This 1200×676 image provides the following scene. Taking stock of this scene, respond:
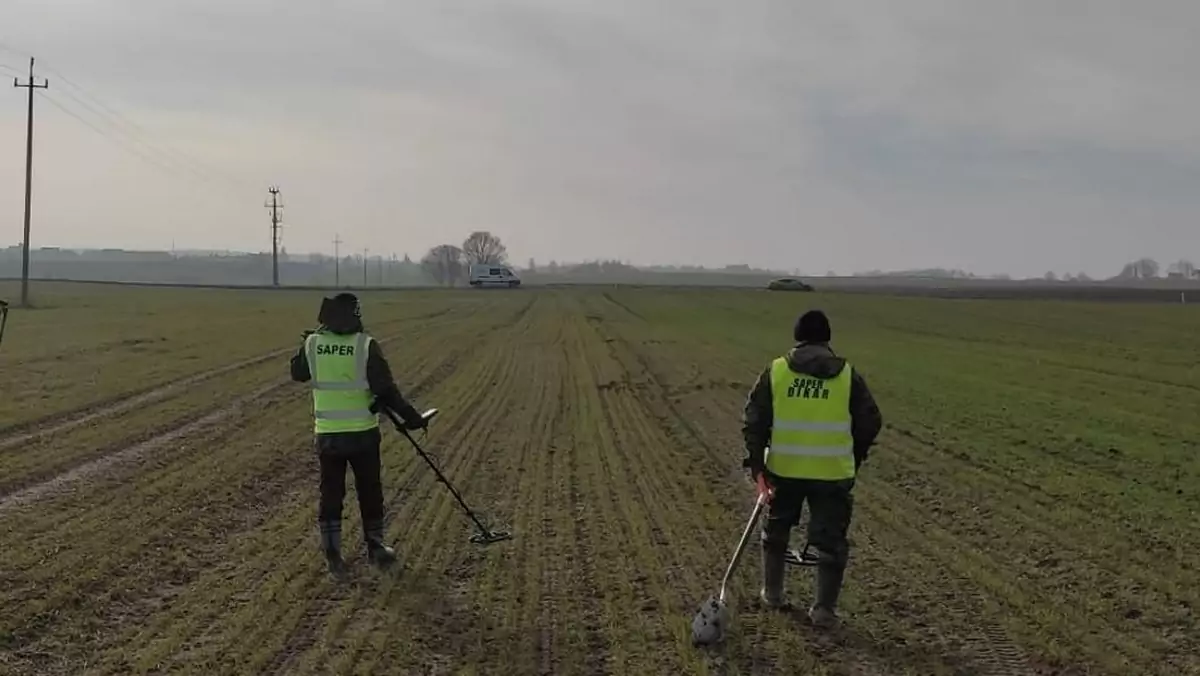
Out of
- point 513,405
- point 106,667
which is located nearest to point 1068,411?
point 513,405

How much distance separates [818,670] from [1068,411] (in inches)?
500

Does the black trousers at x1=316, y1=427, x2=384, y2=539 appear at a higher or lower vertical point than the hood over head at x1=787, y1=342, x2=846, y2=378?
lower

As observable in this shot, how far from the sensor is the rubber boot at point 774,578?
716 centimetres

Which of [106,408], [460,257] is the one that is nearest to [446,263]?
[460,257]

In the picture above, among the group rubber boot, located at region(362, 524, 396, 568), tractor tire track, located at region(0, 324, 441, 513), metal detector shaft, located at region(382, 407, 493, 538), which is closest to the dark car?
tractor tire track, located at region(0, 324, 441, 513)

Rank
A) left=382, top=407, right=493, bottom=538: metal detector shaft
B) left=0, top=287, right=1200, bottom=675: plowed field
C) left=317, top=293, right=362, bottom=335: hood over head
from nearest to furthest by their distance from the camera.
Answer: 1. left=0, top=287, right=1200, bottom=675: plowed field
2. left=317, top=293, right=362, bottom=335: hood over head
3. left=382, top=407, right=493, bottom=538: metal detector shaft

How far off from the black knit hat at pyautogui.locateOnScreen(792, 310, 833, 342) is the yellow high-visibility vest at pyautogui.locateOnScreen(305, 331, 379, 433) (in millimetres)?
3079

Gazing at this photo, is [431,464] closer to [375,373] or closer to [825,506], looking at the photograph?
[375,373]

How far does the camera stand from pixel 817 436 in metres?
6.80

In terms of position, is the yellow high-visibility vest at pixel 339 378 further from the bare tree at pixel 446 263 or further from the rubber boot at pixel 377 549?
the bare tree at pixel 446 263

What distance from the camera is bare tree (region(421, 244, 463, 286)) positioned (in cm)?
14575

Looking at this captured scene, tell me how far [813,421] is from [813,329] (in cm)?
57

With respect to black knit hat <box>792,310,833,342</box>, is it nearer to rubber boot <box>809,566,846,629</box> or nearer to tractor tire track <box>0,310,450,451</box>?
rubber boot <box>809,566,846,629</box>

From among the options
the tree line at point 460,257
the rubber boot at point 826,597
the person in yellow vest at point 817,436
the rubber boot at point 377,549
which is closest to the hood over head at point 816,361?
the person in yellow vest at point 817,436
